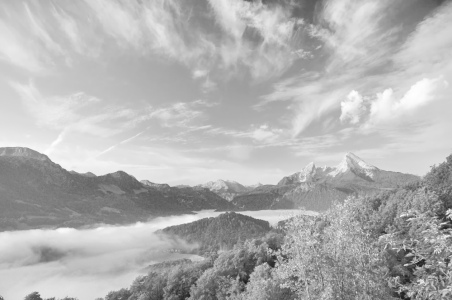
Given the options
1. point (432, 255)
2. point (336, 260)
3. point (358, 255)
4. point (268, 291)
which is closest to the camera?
point (432, 255)

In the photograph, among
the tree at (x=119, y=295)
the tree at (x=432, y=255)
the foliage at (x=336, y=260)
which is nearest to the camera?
the tree at (x=432, y=255)

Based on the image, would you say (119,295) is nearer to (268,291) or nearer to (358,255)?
(268,291)

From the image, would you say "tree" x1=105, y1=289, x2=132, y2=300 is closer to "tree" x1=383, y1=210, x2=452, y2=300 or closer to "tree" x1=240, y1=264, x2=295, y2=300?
"tree" x1=240, y1=264, x2=295, y2=300

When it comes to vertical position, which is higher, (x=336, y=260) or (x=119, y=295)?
(x=336, y=260)

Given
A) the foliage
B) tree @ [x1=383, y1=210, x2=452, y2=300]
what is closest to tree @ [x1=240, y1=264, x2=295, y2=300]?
the foliage

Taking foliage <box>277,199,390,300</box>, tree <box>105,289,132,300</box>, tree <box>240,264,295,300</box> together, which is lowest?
tree <box>105,289,132,300</box>

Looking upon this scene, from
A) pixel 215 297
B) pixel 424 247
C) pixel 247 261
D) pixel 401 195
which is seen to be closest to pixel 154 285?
pixel 215 297

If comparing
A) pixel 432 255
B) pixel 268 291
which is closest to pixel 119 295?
pixel 268 291

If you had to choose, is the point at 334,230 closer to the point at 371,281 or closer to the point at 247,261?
the point at 371,281

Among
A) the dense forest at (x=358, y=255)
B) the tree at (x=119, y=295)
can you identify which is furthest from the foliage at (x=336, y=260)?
the tree at (x=119, y=295)

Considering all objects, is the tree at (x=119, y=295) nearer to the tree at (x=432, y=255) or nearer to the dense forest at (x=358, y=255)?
the dense forest at (x=358, y=255)

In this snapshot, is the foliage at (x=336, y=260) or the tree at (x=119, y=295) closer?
the foliage at (x=336, y=260)

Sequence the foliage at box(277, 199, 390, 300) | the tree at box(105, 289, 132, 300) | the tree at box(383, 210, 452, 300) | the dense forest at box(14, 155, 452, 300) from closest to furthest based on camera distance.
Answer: the tree at box(383, 210, 452, 300)
the dense forest at box(14, 155, 452, 300)
the foliage at box(277, 199, 390, 300)
the tree at box(105, 289, 132, 300)

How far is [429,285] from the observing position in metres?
10.8
